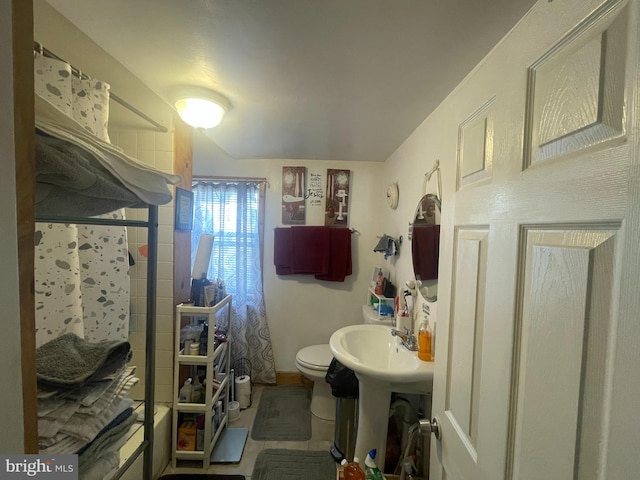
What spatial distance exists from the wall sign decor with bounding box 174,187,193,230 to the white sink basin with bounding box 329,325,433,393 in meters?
1.17

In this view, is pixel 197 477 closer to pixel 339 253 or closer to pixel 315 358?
pixel 315 358

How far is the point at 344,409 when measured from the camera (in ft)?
5.99

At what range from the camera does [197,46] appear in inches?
38.0

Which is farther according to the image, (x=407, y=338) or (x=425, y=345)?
(x=407, y=338)

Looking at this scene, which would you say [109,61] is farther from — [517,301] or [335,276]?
[335,276]

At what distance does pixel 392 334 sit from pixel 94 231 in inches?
62.8

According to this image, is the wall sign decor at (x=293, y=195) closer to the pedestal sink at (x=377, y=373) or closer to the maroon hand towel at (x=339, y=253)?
the maroon hand towel at (x=339, y=253)

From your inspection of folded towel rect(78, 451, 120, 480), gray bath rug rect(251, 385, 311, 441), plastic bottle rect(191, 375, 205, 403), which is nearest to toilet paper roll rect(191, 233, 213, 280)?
plastic bottle rect(191, 375, 205, 403)

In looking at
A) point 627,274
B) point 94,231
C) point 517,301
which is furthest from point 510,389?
point 94,231

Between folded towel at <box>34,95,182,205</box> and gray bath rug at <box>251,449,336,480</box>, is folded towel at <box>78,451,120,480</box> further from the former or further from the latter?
gray bath rug at <box>251,449,336,480</box>

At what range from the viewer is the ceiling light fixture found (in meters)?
1.30

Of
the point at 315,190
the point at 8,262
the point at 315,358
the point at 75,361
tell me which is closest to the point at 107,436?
the point at 75,361

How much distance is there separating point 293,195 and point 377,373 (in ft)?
5.79

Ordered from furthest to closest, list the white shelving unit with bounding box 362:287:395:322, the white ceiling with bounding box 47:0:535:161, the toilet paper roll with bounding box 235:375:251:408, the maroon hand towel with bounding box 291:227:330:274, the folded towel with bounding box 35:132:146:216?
the maroon hand towel with bounding box 291:227:330:274 < the toilet paper roll with bounding box 235:375:251:408 < the white shelving unit with bounding box 362:287:395:322 < the white ceiling with bounding box 47:0:535:161 < the folded towel with bounding box 35:132:146:216
